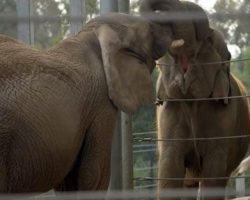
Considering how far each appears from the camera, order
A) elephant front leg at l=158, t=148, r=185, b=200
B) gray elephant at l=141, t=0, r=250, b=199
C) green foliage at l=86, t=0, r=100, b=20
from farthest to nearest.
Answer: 1. elephant front leg at l=158, t=148, r=185, b=200
2. gray elephant at l=141, t=0, r=250, b=199
3. green foliage at l=86, t=0, r=100, b=20

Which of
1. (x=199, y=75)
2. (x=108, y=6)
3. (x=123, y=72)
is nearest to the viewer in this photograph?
(x=123, y=72)

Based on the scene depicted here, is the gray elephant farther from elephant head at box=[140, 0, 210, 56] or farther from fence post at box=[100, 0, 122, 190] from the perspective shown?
fence post at box=[100, 0, 122, 190]

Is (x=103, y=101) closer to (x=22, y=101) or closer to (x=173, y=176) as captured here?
(x=22, y=101)

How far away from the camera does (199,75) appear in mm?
3439

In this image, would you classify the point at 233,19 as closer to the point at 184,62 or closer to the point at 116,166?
the point at 116,166

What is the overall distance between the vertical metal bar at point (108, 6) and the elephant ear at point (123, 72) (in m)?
0.11

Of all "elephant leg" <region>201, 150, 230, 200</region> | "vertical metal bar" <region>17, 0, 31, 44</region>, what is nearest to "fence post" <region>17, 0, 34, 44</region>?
"vertical metal bar" <region>17, 0, 31, 44</region>

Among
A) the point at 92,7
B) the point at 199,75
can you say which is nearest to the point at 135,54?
the point at 92,7

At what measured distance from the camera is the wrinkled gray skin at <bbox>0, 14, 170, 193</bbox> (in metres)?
2.28

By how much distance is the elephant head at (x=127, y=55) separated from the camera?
2.54 metres

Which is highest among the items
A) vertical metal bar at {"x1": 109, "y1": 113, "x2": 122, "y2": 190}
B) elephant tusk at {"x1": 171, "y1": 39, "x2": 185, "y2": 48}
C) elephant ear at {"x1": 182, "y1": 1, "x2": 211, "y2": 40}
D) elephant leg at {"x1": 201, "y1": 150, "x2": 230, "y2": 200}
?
elephant ear at {"x1": 182, "y1": 1, "x2": 211, "y2": 40}

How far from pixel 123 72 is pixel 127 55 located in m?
0.06

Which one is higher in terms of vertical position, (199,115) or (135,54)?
(135,54)

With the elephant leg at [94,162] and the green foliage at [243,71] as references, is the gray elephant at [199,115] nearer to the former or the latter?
the elephant leg at [94,162]
